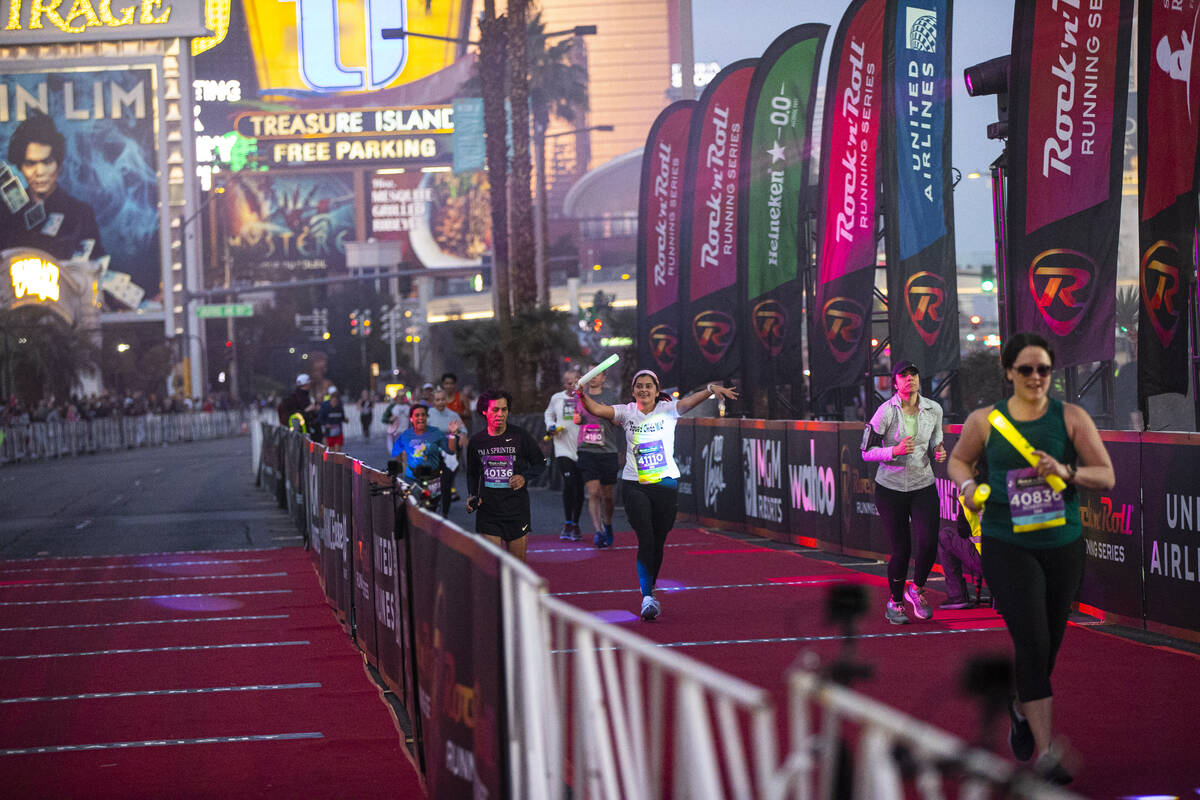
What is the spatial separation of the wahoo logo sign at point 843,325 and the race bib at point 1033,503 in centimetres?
1239

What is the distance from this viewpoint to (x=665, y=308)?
24047mm

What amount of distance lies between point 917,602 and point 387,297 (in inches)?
4769

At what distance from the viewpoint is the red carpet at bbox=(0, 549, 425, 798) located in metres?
6.59

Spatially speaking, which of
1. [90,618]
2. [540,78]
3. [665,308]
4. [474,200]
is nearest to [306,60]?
[474,200]

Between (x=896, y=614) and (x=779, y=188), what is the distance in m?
11.6

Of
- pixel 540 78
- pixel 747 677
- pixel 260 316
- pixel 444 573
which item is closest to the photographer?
pixel 444 573

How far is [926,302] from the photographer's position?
54.9ft

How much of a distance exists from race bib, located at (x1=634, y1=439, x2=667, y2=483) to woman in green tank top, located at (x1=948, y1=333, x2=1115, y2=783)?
449 centimetres

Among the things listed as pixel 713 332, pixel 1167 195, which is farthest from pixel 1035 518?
pixel 713 332

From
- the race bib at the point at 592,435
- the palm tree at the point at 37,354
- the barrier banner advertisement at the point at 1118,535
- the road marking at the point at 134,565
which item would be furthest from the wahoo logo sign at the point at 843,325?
the palm tree at the point at 37,354

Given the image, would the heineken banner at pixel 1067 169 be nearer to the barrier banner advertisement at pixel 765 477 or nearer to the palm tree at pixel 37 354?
the barrier banner advertisement at pixel 765 477

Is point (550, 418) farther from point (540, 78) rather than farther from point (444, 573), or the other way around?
point (540, 78)

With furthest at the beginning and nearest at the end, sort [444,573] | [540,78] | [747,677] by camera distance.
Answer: [540,78] → [747,677] → [444,573]

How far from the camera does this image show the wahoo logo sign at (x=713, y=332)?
2223 cm
